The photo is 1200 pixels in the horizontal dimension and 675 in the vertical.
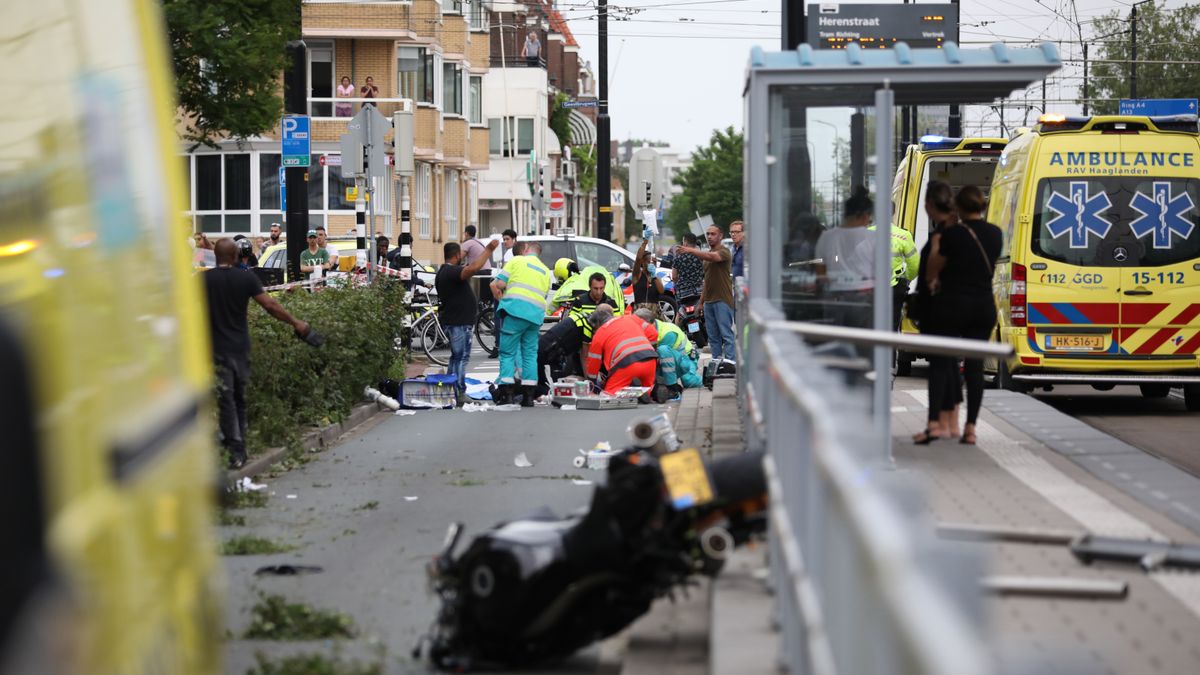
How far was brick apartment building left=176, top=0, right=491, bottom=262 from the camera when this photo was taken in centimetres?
5138

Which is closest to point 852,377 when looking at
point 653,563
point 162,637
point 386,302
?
point 653,563

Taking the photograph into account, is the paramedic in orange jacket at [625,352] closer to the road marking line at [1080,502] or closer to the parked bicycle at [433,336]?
the parked bicycle at [433,336]

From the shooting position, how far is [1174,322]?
54.4ft

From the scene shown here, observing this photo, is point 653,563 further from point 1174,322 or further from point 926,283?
point 1174,322

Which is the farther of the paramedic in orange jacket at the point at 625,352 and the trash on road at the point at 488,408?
the paramedic in orange jacket at the point at 625,352

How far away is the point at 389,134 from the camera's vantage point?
48.9 metres

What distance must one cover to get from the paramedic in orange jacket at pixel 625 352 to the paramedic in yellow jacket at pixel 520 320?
2.27 ft

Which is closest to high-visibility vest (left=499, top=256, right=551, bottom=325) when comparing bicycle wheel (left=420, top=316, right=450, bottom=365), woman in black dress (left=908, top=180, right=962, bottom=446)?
bicycle wheel (left=420, top=316, right=450, bottom=365)

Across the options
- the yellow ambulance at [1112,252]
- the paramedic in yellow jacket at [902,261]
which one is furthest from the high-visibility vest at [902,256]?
the yellow ambulance at [1112,252]

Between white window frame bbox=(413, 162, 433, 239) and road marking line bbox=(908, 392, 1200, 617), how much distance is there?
46.8m

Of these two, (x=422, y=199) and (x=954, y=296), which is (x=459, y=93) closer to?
(x=422, y=199)

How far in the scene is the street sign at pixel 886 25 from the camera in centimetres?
2647

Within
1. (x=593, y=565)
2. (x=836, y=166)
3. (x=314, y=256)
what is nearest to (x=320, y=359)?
(x=836, y=166)

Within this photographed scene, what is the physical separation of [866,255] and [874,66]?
122 centimetres
